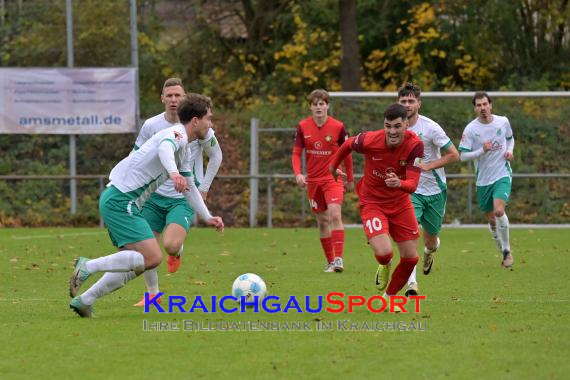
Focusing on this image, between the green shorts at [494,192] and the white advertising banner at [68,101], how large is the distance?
1120 cm

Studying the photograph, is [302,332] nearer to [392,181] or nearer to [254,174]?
[392,181]

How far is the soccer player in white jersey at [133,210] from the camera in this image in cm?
921

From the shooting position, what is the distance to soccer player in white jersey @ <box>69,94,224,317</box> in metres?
9.21

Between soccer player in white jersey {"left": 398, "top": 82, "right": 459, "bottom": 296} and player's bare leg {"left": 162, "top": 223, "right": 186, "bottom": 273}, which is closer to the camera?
player's bare leg {"left": 162, "top": 223, "right": 186, "bottom": 273}

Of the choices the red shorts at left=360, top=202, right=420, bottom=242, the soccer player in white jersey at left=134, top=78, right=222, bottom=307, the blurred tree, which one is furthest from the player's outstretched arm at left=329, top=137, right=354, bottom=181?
the blurred tree

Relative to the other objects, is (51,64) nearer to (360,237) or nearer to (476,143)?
(360,237)

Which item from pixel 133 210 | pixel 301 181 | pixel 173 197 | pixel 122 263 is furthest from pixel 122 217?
pixel 301 181

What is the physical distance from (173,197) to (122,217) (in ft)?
6.13

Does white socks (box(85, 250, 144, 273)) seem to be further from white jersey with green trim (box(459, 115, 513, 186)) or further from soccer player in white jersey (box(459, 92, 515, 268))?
white jersey with green trim (box(459, 115, 513, 186))

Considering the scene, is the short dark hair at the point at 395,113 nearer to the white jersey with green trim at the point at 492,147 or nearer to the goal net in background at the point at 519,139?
the white jersey with green trim at the point at 492,147

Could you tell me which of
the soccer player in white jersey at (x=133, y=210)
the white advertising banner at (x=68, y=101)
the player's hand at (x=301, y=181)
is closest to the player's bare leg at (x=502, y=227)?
the player's hand at (x=301, y=181)

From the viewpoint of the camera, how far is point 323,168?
48.1 ft

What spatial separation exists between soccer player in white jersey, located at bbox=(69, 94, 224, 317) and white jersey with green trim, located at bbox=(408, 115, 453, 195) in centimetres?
338

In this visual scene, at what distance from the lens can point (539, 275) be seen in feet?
43.9
